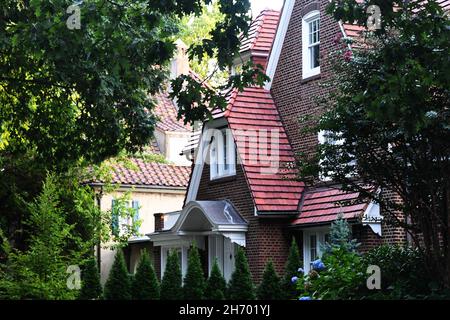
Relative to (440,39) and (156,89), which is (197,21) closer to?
(156,89)

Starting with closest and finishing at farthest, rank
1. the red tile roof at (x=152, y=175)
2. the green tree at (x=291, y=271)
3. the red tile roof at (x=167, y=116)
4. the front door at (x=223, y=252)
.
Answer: the green tree at (x=291, y=271)
the front door at (x=223, y=252)
the red tile roof at (x=152, y=175)
the red tile roof at (x=167, y=116)

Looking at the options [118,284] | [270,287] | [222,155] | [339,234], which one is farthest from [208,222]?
[339,234]

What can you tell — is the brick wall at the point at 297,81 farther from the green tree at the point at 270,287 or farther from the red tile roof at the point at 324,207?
the green tree at the point at 270,287

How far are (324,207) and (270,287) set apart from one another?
3547mm

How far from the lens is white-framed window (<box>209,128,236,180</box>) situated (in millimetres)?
29156

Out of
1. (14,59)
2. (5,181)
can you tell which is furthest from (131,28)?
(5,181)

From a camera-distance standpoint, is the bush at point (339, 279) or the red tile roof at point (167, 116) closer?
the bush at point (339, 279)

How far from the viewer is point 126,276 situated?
26797 mm

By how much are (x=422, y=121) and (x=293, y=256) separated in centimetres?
1037

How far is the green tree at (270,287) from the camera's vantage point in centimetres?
2367

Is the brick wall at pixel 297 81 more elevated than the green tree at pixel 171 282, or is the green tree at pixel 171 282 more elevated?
the brick wall at pixel 297 81

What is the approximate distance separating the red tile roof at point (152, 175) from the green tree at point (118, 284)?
10834 mm

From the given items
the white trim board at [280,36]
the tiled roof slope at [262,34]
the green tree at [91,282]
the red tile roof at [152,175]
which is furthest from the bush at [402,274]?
the red tile roof at [152,175]
